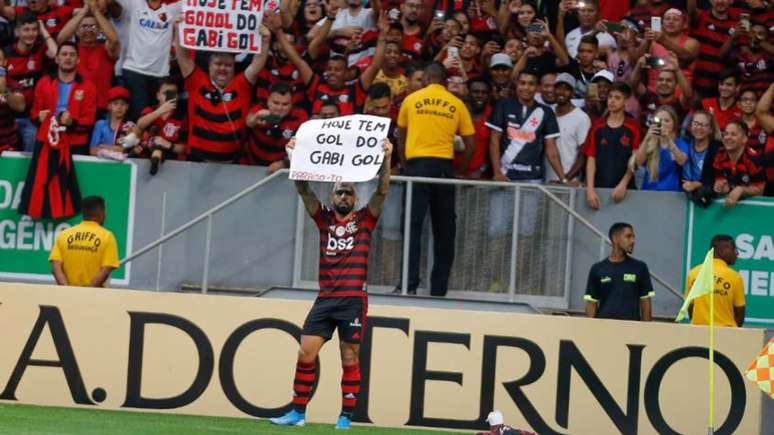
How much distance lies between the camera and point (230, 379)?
14.4 meters

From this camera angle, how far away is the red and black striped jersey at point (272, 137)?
16.7 m

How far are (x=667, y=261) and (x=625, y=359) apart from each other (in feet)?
7.91

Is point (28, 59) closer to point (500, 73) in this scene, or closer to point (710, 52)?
point (500, 73)

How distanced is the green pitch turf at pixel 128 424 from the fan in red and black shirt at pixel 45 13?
5469mm

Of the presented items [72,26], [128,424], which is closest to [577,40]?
[72,26]

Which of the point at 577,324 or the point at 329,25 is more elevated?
the point at 329,25

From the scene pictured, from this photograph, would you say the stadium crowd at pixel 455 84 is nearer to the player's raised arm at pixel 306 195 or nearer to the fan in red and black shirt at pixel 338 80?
the fan in red and black shirt at pixel 338 80

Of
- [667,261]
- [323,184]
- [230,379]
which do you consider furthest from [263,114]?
[667,261]

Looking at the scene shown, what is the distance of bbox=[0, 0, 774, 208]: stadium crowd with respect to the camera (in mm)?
16516

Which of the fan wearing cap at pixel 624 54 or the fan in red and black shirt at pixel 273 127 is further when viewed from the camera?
the fan wearing cap at pixel 624 54

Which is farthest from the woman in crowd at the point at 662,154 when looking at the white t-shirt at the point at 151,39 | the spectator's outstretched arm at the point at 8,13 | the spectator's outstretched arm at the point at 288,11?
the spectator's outstretched arm at the point at 8,13

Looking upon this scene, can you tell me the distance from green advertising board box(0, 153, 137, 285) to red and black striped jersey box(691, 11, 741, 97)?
20.6ft

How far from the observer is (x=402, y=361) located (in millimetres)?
14453

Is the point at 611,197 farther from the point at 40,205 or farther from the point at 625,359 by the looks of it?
the point at 40,205
